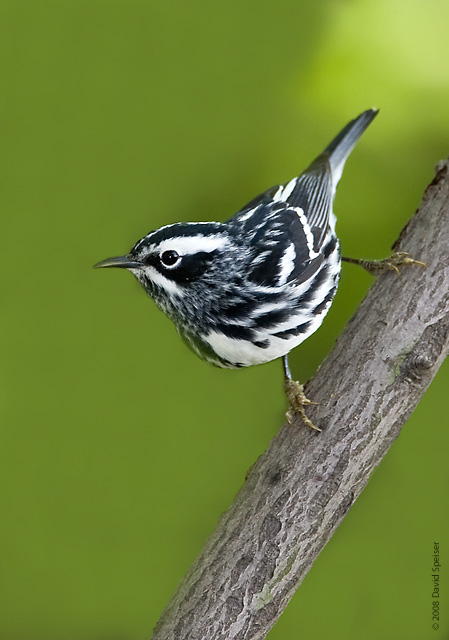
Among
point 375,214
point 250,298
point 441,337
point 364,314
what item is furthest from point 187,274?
point 375,214

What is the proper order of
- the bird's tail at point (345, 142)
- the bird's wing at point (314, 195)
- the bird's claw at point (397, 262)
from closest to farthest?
the bird's claw at point (397, 262)
the bird's wing at point (314, 195)
the bird's tail at point (345, 142)

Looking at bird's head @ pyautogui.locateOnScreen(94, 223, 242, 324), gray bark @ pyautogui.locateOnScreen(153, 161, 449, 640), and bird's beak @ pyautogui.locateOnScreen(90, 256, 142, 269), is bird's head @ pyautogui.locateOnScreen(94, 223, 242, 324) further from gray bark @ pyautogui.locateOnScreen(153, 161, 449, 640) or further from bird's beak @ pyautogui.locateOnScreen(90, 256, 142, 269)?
gray bark @ pyautogui.locateOnScreen(153, 161, 449, 640)

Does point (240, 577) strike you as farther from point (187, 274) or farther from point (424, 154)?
point (424, 154)

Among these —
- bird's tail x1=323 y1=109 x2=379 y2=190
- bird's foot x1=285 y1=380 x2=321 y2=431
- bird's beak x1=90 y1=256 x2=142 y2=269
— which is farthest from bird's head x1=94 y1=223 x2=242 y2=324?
bird's tail x1=323 y1=109 x2=379 y2=190

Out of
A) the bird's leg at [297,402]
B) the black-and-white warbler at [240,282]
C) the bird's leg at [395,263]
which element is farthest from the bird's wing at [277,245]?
the bird's leg at [297,402]

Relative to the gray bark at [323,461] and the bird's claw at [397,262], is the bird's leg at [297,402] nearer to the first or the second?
the gray bark at [323,461]

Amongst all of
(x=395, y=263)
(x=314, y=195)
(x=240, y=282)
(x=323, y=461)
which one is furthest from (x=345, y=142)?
(x=323, y=461)
